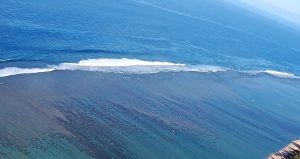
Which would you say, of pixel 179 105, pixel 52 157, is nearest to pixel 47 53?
pixel 179 105

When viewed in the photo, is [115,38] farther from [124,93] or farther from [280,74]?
[280,74]

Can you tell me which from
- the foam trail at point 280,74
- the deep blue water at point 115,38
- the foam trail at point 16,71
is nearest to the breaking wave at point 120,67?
the foam trail at point 16,71

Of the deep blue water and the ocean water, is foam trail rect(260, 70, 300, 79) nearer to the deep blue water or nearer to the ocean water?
the ocean water

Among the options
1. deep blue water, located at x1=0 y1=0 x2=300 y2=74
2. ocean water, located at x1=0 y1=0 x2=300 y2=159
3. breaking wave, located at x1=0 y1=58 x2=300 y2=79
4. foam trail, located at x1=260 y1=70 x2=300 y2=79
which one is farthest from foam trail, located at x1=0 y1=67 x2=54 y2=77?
foam trail, located at x1=260 y1=70 x2=300 y2=79

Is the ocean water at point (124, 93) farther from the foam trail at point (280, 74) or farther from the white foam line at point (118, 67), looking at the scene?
the foam trail at point (280, 74)

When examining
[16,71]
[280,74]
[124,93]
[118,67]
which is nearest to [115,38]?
[118,67]

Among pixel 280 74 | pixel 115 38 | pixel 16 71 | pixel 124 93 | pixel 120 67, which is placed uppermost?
pixel 16 71

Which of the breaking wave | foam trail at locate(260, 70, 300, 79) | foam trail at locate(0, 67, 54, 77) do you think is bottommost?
foam trail at locate(260, 70, 300, 79)

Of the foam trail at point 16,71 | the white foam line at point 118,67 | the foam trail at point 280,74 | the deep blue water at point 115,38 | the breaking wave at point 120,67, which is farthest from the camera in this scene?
the foam trail at point 280,74

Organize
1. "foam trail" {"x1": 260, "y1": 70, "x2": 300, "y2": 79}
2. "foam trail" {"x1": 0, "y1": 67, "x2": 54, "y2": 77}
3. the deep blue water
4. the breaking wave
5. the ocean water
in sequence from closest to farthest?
the ocean water
"foam trail" {"x1": 0, "y1": 67, "x2": 54, "y2": 77}
the breaking wave
the deep blue water
"foam trail" {"x1": 260, "y1": 70, "x2": 300, "y2": 79}
